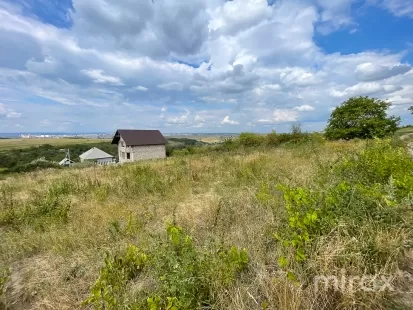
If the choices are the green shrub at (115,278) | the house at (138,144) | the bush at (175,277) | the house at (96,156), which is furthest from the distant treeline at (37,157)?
the bush at (175,277)

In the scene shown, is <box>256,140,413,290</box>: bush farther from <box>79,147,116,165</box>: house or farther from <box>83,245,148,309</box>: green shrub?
<box>79,147,116,165</box>: house

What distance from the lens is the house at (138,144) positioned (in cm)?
3853

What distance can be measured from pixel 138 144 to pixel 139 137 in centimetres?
210

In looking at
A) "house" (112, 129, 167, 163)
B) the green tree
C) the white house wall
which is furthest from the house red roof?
the green tree

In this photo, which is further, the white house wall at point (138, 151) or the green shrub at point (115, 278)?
the white house wall at point (138, 151)

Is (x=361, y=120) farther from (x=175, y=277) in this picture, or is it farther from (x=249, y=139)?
(x=175, y=277)

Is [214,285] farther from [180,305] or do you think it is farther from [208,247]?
[208,247]

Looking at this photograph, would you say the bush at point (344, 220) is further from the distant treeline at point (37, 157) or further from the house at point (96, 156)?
the house at point (96, 156)

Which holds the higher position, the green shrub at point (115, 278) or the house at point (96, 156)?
the green shrub at point (115, 278)

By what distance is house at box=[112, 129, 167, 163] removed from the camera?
126 feet

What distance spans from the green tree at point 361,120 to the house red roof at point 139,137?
29764 mm

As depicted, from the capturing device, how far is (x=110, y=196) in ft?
17.7

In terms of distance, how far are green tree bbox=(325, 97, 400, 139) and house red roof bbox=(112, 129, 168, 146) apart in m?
29.8

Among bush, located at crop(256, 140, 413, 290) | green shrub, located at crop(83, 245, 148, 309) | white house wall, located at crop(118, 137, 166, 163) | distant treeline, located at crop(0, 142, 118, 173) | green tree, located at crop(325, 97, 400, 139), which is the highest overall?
green tree, located at crop(325, 97, 400, 139)
